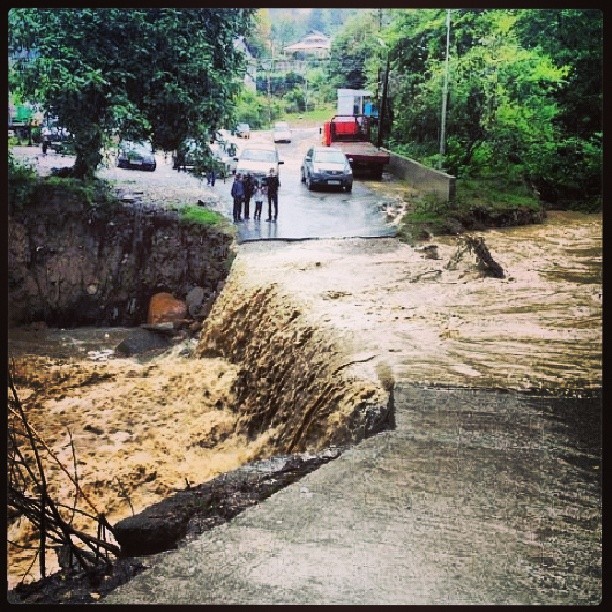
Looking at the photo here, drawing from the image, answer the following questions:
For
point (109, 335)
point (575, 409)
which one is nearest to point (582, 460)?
point (575, 409)

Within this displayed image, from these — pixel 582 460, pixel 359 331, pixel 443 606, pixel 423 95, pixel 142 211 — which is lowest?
pixel 443 606

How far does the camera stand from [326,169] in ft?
15.3

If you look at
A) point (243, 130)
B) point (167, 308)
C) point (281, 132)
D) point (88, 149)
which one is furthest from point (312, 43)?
point (167, 308)

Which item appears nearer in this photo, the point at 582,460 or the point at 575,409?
the point at 582,460

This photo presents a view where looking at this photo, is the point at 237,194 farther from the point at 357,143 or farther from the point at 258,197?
the point at 357,143

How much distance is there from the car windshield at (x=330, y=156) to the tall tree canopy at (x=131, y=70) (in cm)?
49

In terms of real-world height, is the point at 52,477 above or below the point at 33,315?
below

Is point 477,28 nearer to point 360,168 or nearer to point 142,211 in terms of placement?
point 360,168

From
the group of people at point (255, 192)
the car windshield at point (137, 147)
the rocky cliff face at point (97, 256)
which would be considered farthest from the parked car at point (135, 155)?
the group of people at point (255, 192)

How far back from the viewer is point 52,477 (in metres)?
4.07

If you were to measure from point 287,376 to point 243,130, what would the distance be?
1.32 meters

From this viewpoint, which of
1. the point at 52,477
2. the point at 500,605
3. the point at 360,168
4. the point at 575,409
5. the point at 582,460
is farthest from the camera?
the point at 360,168

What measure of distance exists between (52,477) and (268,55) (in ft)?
6.97

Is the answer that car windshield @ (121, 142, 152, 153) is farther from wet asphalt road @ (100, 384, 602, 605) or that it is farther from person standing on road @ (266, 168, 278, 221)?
wet asphalt road @ (100, 384, 602, 605)
